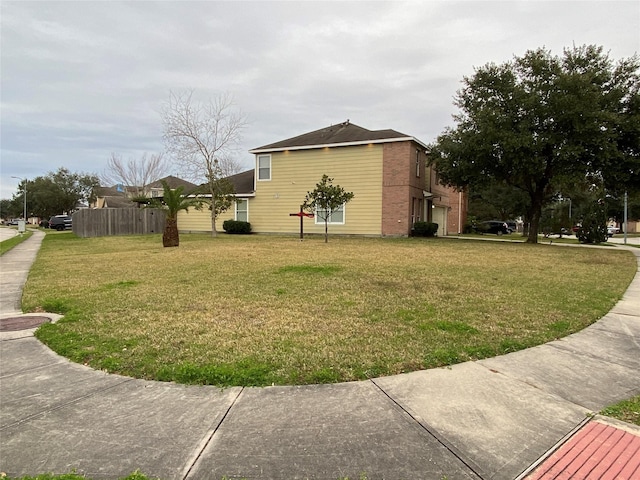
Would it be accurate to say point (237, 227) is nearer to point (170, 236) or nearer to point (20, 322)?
point (170, 236)

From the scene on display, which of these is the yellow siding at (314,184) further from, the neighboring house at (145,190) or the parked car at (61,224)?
the parked car at (61,224)

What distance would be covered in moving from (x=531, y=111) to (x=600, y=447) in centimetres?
1869

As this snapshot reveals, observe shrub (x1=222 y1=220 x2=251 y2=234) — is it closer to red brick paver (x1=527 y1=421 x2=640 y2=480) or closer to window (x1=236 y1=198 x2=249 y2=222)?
window (x1=236 y1=198 x2=249 y2=222)

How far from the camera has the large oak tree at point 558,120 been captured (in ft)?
54.2

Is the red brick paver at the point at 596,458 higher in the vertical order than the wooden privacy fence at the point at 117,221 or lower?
lower

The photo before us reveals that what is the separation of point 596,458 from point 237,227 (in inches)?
974

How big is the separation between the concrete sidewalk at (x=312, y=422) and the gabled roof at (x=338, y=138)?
19.9 m

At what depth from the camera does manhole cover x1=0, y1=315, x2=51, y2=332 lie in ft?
15.8

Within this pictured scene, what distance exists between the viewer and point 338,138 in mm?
23812

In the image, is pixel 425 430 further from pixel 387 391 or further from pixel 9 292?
pixel 9 292

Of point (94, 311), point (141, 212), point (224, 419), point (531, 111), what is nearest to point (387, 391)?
point (224, 419)

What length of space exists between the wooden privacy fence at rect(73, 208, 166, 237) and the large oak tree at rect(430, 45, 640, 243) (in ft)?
72.0

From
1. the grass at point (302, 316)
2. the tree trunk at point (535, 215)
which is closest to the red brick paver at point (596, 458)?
the grass at point (302, 316)

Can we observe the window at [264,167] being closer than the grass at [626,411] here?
No
